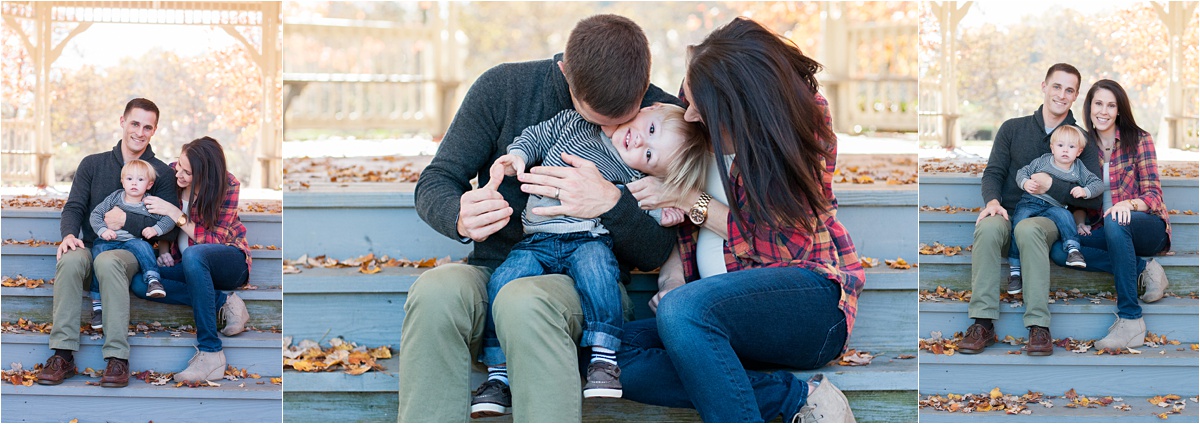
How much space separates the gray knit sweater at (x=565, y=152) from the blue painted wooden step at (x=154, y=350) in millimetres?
749

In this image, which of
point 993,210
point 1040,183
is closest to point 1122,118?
point 1040,183

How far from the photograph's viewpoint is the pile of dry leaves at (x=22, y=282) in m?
2.06

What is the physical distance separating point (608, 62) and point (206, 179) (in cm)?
100

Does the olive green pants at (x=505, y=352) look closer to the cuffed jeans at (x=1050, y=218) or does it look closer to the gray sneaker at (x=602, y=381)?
the gray sneaker at (x=602, y=381)

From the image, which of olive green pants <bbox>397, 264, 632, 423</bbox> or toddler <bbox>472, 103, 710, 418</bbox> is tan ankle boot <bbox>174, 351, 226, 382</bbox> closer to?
olive green pants <bbox>397, 264, 632, 423</bbox>

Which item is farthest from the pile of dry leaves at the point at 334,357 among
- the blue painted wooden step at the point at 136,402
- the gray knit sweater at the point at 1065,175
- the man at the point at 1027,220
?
the gray knit sweater at the point at 1065,175

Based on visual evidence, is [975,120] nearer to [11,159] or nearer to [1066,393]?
[1066,393]

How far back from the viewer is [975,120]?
192cm

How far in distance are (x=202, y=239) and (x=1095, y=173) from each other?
207 centimetres

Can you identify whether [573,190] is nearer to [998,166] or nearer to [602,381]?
[602,381]

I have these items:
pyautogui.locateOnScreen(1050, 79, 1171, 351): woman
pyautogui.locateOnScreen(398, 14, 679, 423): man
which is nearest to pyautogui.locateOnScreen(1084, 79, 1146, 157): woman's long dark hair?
pyautogui.locateOnScreen(1050, 79, 1171, 351): woman

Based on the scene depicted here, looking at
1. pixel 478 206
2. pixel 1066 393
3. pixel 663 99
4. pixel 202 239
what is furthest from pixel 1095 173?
pixel 202 239

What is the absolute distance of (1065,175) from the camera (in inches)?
74.0

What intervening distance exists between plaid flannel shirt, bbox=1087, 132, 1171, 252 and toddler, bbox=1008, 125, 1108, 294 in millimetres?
50
